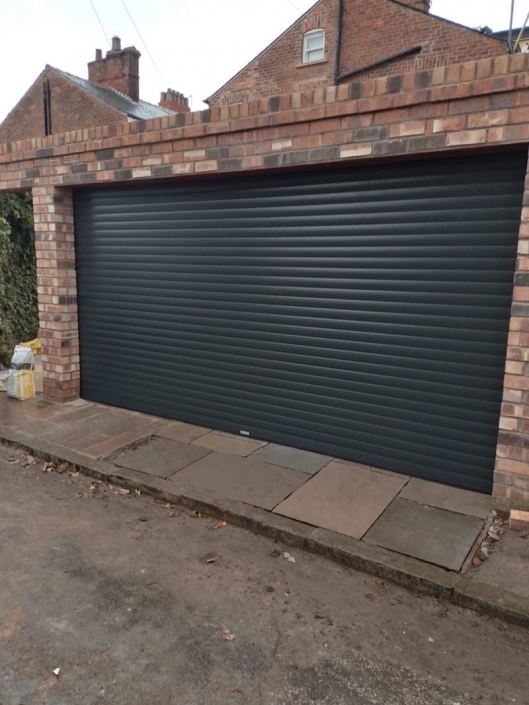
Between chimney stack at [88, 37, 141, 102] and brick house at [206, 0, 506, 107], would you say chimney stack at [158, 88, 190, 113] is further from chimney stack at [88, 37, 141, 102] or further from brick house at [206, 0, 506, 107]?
brick house at [206, 0, 506, 107]

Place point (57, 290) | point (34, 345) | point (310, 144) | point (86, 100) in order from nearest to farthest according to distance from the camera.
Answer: point (310, 144) → point (57, 290) → point (34, 345) → point (86, 100)

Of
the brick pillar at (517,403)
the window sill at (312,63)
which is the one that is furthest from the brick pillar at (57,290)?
the window sill at (312,63)

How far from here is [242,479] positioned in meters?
4.37

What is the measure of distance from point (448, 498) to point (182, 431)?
114 inches

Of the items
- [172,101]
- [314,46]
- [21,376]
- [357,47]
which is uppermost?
[172,101]

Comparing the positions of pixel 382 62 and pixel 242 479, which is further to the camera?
pixel 382 62

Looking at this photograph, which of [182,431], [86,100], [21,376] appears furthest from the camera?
[86,100]

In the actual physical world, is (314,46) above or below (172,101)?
below

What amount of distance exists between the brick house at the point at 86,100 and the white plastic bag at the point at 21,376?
1546 cm

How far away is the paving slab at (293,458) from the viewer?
4.66 m

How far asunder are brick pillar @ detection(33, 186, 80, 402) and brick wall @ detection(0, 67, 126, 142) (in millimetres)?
14415

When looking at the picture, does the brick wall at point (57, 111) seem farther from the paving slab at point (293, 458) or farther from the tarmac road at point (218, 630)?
the tarmac road at point (218, 630)

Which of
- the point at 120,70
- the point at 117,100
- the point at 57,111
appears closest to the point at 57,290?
the point at 117,100

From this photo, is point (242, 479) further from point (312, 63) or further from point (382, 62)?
point (312, 63)
